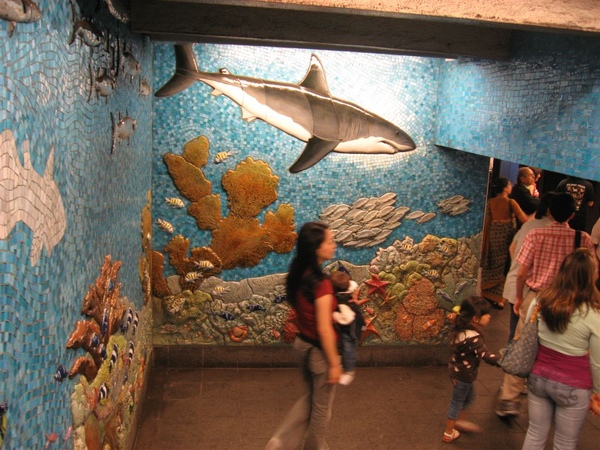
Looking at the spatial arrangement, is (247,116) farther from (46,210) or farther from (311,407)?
(46,210)

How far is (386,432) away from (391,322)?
153cm

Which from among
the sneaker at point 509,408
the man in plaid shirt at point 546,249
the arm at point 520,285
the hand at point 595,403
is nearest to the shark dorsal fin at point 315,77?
the man in plaid shirt at point 546,249

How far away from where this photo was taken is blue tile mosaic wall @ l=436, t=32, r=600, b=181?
4223mm

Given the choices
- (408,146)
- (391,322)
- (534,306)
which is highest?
(408,146)

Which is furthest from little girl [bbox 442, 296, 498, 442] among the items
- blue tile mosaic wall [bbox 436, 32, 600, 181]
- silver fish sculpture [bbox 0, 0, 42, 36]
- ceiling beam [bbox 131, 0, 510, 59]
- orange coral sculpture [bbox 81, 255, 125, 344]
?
silver fish sculpture [bbox 0, 0, 42, 36]

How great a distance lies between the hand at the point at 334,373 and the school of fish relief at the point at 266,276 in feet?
8.57

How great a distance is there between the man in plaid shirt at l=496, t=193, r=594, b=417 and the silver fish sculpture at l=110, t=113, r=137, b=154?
10.7ft

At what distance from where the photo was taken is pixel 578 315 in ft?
12.9

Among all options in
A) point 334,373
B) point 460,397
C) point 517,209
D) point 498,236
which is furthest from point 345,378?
point 498,236

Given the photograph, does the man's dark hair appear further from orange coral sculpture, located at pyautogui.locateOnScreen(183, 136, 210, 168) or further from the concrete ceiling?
orange coral sculpture, located at pyautogui.locateOnScreen(183, 136, 210, 168)

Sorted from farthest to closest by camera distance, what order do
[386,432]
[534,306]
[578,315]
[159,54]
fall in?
[159,54] < [386,432] < [534,306] < [578,315]

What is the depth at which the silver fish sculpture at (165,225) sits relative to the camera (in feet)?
20.8

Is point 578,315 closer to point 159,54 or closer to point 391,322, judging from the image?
point 391,322

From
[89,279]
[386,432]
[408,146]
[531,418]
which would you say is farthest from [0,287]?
[408,146]
